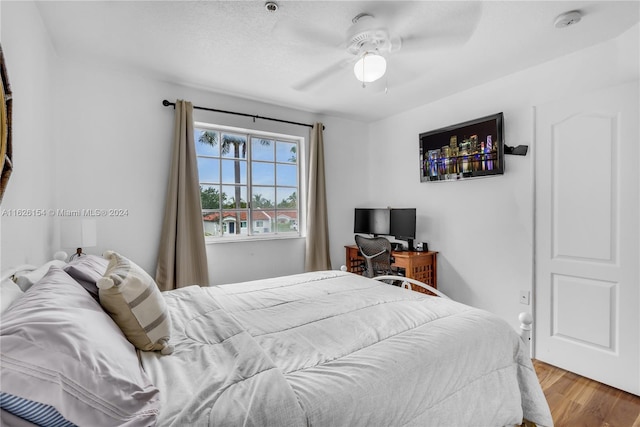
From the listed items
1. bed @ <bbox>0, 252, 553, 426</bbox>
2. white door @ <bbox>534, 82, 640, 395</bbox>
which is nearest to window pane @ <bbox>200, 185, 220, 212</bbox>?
bed @ <bbox>0, 252, 553, 426</bbox>

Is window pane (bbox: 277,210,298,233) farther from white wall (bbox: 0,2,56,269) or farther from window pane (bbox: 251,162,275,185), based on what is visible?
white wall (bbox: 0,2,56,269)

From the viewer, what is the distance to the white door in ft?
7.22

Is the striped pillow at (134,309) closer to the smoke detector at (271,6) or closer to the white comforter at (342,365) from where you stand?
the white comforter at (342,365)

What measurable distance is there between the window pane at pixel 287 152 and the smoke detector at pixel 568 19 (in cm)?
271

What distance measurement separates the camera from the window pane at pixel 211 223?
11.1ft

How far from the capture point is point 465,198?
3.31 metres

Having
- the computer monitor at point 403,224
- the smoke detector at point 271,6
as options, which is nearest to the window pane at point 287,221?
the computer monitor at point 403,224

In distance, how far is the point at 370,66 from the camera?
2113mm

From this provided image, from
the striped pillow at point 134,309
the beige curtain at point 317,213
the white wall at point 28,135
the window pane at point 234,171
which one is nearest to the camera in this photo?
the striped pillow at point 134,309

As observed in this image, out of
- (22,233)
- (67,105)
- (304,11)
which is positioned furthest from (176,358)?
(67,105)

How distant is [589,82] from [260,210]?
10.6 feet

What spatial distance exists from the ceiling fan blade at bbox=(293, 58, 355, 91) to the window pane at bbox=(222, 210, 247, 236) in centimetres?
151

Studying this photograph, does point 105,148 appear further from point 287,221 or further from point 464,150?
point 464,150

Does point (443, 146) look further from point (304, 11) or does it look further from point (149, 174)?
point (149, 174)
